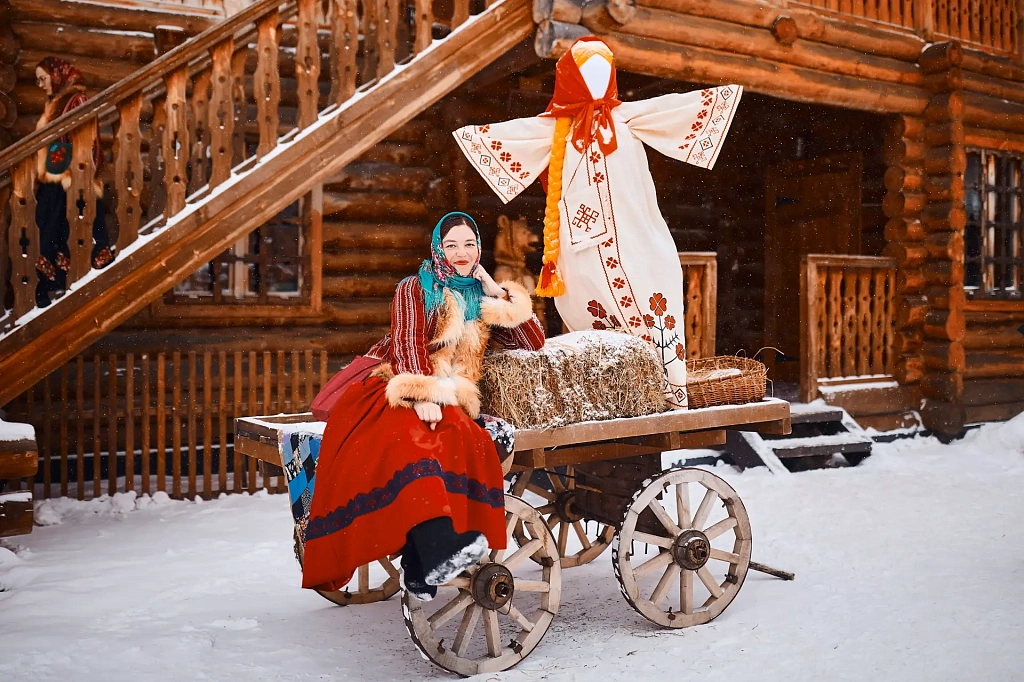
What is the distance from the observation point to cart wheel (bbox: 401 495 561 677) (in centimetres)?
381

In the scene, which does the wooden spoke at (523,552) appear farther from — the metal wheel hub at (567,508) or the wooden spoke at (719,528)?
the metal wheel hub at (567,508)

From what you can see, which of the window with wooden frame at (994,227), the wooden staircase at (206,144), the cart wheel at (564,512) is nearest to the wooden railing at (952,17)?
the window with wooden frame at (994,227)

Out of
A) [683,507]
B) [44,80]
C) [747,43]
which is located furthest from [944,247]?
[44,80]

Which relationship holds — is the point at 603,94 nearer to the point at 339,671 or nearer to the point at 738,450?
the point at 339,671

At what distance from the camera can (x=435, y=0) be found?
9.55 meters

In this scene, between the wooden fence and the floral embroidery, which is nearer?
the floral embroidery

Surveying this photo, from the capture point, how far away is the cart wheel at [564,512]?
5.38 m

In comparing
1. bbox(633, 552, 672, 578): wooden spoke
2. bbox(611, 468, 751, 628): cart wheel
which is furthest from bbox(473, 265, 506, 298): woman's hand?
bbox(633, 552, 672, 578): wooden spoke

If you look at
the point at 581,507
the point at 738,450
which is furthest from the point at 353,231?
the point at 581,507

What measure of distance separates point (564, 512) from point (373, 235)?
4.89m

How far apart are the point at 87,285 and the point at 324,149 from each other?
1.93 m

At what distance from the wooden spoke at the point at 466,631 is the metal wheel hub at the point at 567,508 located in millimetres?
1560

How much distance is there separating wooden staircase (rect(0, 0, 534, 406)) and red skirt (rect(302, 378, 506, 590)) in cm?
310

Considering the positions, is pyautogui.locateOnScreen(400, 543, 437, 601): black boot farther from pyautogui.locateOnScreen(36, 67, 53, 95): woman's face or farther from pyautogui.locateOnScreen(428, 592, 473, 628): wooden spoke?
pyautogui.locateOnScreen(36, 67, 53, 95): woman's face
